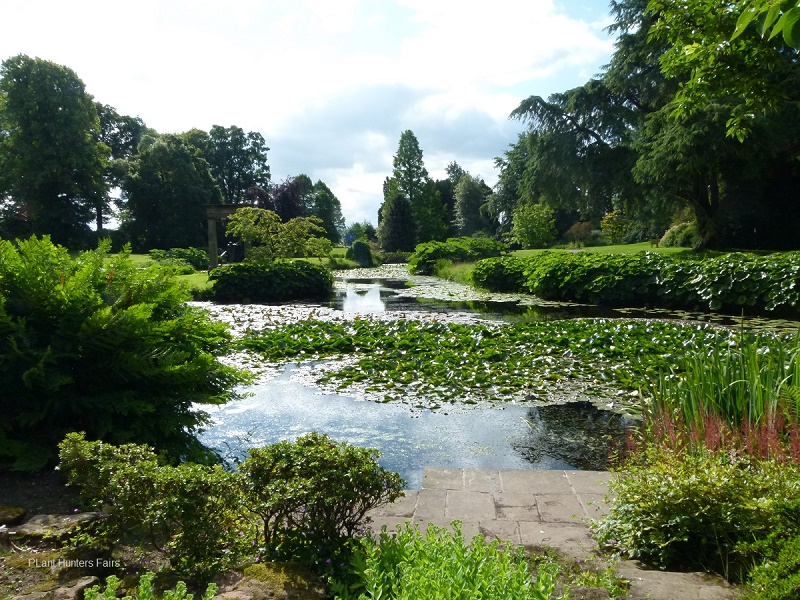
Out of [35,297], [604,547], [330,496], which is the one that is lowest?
[604,547]

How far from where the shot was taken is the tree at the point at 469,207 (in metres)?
53.3

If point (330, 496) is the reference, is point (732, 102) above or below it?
above

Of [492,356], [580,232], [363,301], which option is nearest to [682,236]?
[580,232]

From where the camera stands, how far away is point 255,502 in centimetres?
258

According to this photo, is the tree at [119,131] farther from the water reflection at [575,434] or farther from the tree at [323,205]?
the water reflection at [575,434]

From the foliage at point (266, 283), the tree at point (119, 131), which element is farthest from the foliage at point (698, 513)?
the tree at point (119, 131)

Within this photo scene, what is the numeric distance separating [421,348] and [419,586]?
22.4 ft

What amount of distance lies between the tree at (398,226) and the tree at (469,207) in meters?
9.94

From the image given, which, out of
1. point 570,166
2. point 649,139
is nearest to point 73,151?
point 570,166

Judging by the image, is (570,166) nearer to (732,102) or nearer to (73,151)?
(732,102)

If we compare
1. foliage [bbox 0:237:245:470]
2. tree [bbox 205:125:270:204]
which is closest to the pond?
foliage [bbox 0:237:245:470]

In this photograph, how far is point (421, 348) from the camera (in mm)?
8539

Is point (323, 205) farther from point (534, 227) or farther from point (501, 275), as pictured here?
point (501, 275)

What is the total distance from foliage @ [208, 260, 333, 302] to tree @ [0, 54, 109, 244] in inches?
880
